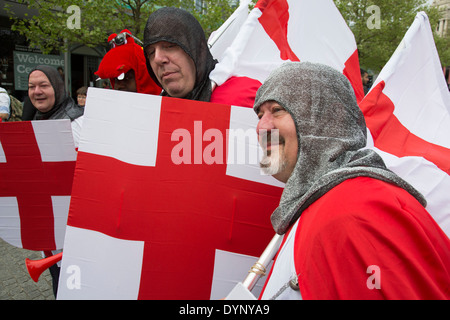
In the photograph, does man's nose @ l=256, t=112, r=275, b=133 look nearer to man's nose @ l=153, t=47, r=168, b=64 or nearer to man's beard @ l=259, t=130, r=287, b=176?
man's beard @ l=259, t=130, r=287, b=176

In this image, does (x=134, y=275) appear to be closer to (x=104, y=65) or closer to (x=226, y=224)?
(x=226, y=224)

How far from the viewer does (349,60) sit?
2.18 metres

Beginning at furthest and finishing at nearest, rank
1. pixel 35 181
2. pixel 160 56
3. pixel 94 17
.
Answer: pixel 94 17, pixel 35 181, pixel 160 56

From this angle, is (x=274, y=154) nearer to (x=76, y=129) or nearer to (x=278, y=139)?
(x=278, y=139)

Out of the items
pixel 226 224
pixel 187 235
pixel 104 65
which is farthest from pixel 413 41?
pixel 104 65

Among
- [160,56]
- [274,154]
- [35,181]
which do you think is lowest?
[35,181]

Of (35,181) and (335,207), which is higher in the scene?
(335,207)

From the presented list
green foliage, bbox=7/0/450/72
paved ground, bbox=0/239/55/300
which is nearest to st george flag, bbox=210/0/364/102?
paved ground, bbox=0/239/55/300

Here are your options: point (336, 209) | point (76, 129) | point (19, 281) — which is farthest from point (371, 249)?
point (19, 281)

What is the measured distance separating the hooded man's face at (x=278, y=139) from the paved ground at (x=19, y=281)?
2555mm

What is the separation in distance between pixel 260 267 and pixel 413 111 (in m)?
1.26

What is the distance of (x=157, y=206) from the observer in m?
1.22

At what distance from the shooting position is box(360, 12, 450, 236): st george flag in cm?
154

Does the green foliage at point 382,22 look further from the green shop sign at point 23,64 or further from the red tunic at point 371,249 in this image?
the red tunic at point 371,249
